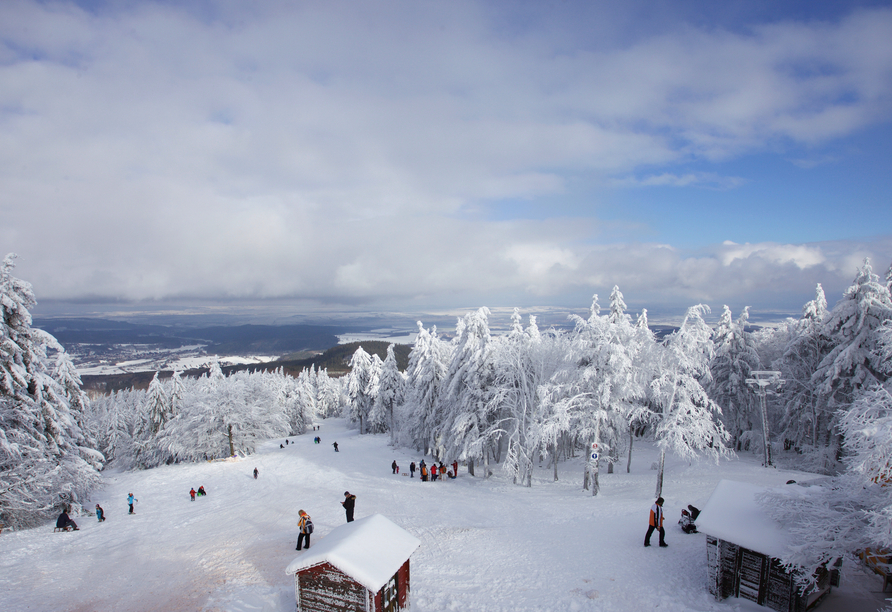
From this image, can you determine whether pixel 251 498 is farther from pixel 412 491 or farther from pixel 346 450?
pixel 346 450

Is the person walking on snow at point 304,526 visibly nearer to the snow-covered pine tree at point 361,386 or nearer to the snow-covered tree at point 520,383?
the snow-covered tree at point 520,383

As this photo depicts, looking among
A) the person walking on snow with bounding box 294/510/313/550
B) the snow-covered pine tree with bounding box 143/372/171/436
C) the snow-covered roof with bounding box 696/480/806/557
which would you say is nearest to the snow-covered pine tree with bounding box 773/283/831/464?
the snow-covered roof with bounding box 696/480/806/557

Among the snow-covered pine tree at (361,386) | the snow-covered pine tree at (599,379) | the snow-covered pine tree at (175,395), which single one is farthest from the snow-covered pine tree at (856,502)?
the snow-covered pine tree at (175,395)

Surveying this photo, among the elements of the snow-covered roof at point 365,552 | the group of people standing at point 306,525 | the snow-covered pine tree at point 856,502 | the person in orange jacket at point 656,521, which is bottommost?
the group of people standing at point 306,525

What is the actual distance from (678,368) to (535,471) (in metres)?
15.8

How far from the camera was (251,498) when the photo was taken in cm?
2502

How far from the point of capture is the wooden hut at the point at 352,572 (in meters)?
9.58

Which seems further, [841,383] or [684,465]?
[684,465]

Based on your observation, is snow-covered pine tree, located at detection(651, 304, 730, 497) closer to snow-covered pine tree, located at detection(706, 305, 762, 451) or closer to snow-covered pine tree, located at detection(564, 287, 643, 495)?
snow-covered pine tree, located at detection(564, 287, 643, 495)

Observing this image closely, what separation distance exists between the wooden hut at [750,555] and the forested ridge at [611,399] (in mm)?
1565

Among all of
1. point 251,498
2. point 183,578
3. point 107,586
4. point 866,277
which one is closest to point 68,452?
point 251,498

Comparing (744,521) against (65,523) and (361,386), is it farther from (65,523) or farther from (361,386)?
(361,386)

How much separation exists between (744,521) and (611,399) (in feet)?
35.6

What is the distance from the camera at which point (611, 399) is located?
69.9ft
